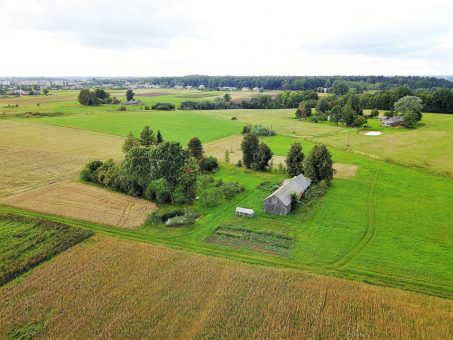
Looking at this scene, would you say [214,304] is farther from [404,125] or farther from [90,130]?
[404,125]

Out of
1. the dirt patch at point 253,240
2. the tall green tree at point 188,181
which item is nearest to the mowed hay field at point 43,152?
the tall green tree at point 188,181

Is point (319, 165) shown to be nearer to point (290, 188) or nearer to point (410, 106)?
point (290, 188)

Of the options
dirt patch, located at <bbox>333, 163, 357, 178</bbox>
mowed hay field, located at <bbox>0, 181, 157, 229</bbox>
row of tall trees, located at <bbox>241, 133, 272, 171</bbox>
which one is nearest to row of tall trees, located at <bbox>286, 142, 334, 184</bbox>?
dirt patch, located at <bbox>333, 163, 357, 178</bbox>

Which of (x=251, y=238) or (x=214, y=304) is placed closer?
(x=214, y=304)

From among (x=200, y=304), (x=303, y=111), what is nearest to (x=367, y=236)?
(x=200, y=304)

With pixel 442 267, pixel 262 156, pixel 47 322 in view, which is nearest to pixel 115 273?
pixel 47 322

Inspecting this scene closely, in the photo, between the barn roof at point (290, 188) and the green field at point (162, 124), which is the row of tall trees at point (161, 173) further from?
the green field at point (162, 124)
